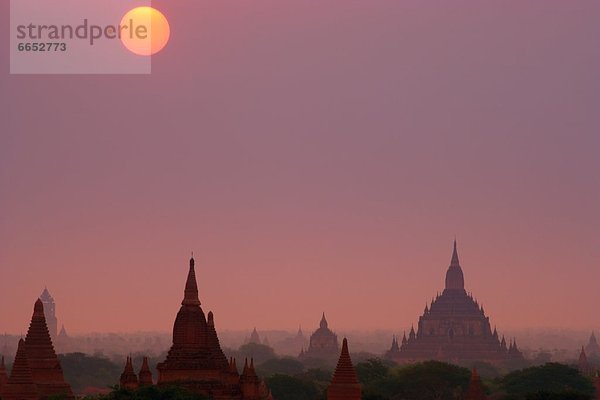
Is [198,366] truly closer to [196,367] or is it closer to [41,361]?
[196,367]

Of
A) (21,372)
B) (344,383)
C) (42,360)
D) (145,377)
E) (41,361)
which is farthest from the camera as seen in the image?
(42,360)

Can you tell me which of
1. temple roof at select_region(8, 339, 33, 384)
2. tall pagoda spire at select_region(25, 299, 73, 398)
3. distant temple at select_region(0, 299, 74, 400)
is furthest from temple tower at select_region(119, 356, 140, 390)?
temple roof at select_region(8, 339, 33, 384)

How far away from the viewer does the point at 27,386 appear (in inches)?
2960

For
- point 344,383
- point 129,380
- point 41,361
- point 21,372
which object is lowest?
point 344,383

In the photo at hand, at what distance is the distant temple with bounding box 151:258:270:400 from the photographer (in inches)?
3103

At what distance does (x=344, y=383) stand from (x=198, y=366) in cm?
1251

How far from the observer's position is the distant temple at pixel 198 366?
259 ft

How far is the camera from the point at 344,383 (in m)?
69.1

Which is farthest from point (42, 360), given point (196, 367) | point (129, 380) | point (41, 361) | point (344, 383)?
point (344, 383)

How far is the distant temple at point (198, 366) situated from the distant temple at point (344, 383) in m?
10.4

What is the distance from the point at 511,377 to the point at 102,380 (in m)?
67.4

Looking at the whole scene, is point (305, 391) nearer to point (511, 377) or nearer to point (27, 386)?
point (511, 377)

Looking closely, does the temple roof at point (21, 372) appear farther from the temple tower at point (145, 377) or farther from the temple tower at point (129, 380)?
the temple tower at point (145, 377)

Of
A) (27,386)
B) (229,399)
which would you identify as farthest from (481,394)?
(27,386)
